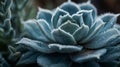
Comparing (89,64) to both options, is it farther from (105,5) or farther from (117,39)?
Answer: (105,5)

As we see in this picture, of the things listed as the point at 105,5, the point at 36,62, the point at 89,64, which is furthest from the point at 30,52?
the point at 105,5

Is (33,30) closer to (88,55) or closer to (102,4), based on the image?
(88,55)

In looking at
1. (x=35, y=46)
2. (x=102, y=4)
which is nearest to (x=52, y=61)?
(x=35, y=46)

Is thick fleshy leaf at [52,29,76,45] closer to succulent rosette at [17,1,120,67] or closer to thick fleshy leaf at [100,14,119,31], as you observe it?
succulent rosette at [17,1,120,67]

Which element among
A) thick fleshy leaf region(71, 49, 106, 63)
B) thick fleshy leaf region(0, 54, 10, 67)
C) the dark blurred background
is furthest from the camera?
the dark blurred background

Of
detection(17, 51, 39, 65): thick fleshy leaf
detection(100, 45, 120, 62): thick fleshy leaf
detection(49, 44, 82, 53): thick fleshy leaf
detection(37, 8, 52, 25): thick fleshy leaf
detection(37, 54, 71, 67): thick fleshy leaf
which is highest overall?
detection(37, 8, 52, 25): thick fleshy leaf

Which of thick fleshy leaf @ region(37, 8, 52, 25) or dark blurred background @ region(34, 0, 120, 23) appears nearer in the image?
thick fleshy leaf @ region(37, 8, 52, 25)

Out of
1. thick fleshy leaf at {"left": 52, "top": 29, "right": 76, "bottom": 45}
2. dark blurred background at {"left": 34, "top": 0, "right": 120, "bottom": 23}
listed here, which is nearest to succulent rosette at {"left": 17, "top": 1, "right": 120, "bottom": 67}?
thick fleshy leaf at {"left": 52, "top": 29, "right": 76, "bottom": 45}

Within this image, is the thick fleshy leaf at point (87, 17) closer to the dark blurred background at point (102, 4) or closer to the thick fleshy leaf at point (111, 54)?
the thick fleshy leaf at point (111, 54)
